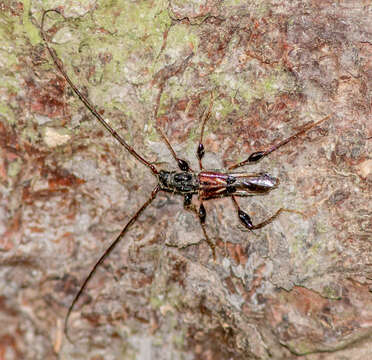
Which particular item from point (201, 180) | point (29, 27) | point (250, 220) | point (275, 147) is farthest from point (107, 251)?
point (29, 27)

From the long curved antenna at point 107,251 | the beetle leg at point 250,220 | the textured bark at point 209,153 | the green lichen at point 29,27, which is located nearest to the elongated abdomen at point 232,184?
the textured bark at point 209,153

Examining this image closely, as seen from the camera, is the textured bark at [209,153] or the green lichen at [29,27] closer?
the textured bark at [209,153]

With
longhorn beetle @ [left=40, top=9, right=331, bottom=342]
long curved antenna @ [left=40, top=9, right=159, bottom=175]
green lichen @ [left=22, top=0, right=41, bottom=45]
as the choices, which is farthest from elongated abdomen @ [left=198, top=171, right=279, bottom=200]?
green lichen @ [left=22, top=0, right=41, bottom=45]

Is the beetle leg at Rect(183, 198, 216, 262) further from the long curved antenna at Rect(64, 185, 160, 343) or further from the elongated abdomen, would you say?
the long curved antenna at Rect(64, 185, 160, 343)

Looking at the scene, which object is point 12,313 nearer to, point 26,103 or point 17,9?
point 26,103

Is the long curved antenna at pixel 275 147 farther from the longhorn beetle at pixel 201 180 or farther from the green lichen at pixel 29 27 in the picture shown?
the green lichen at pixel 29 27

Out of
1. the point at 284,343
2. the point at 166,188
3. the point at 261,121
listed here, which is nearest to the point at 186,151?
the point at 166,188

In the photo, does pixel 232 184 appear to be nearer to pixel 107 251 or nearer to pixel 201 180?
pixel 201 180
